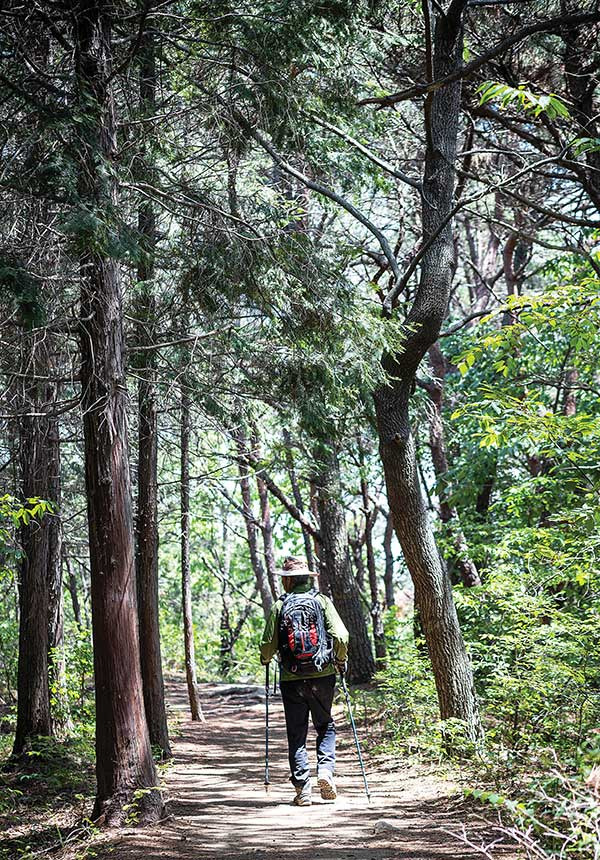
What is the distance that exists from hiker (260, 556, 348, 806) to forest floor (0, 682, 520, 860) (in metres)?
0.34

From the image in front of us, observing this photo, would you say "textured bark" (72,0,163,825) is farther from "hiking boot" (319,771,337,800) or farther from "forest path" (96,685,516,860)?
"hiking boot" (319,771,337,800)

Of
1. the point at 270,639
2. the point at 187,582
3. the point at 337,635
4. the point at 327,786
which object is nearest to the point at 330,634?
the point at 337,635

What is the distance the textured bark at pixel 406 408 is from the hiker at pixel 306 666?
4.89ft

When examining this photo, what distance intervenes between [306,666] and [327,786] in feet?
3.36

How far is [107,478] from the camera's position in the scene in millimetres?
6711

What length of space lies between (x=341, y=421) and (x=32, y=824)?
5.22 meters

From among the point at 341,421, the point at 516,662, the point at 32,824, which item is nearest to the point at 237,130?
the point at 341,421

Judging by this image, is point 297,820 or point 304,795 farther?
point 304,795

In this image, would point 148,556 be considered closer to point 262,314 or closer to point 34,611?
point 34,611

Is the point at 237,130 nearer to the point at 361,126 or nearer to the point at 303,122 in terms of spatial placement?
the point at 303,122

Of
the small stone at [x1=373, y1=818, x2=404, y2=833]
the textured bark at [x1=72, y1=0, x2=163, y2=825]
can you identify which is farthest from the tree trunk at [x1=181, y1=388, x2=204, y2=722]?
the small stone at [x1=373, y1=818, x2=404, y2=833]

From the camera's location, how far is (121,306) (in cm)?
710

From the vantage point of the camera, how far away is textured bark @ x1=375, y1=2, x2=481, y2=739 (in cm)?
849

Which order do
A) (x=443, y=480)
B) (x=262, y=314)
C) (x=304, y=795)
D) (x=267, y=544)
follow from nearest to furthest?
(x=304, y=795), (x=262, y=314), (x=443, y=480), (x=267, y=544)
